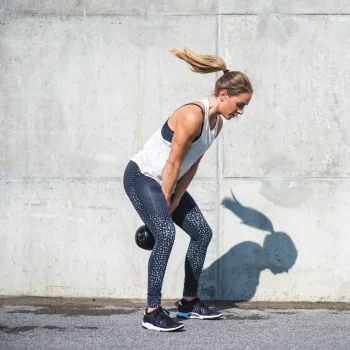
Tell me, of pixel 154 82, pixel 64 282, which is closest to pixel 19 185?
pixel 64 282

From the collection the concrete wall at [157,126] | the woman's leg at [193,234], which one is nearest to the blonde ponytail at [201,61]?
the woman's leg at [193,234]

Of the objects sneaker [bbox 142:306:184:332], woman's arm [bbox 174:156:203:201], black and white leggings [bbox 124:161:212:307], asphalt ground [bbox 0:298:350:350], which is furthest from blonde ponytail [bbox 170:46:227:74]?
asphalt ground [bbox 0:298:350:350]

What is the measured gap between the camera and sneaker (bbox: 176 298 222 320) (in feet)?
19.4

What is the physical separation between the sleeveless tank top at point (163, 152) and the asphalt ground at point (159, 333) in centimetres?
99

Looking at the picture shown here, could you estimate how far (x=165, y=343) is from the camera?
5039mm

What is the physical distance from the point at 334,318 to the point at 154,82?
219 cm

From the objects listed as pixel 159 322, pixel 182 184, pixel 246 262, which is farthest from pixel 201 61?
pixel 246 262

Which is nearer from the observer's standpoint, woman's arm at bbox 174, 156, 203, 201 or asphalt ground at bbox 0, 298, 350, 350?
asphalt ground at bbox 0, 298, 350, 350

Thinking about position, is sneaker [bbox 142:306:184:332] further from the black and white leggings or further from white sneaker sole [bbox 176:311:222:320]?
white sneaker sole [bbox 176:311:222:320]

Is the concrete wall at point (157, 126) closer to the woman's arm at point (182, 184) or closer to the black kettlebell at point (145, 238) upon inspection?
the woman's arm at point (182, 184)

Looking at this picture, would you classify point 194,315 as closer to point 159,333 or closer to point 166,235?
point 159,333

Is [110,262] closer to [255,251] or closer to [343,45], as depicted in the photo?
[255,251]

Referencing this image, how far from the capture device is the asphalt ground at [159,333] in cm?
503

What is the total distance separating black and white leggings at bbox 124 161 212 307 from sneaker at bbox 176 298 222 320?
0.08 m
